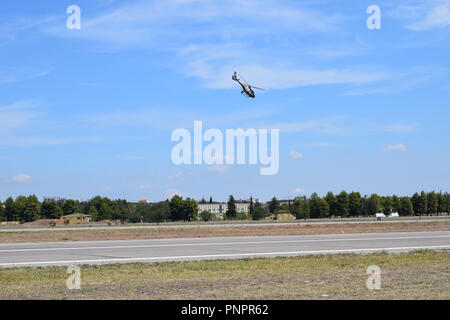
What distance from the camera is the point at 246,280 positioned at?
1282 cm

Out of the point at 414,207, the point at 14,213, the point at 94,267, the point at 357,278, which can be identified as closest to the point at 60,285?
the point at 94,267

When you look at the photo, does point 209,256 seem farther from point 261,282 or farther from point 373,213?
point 373,213

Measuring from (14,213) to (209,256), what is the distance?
10974cm

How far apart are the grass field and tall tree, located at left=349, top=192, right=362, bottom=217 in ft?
357

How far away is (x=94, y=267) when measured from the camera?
16.2 m

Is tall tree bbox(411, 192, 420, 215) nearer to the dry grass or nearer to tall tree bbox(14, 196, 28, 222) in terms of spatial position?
tall tree bbox(14, 196, 28, 222)

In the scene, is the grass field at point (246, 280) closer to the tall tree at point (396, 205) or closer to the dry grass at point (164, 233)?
the dry grass at point (164, 233)

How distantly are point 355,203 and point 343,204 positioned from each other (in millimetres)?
4135

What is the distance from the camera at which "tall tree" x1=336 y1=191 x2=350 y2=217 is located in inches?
4808

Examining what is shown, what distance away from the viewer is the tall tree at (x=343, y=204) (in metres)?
122

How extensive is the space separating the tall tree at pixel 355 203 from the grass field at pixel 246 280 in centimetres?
10894

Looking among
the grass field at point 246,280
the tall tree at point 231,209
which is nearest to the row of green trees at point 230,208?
the tall tree at point 231,209
